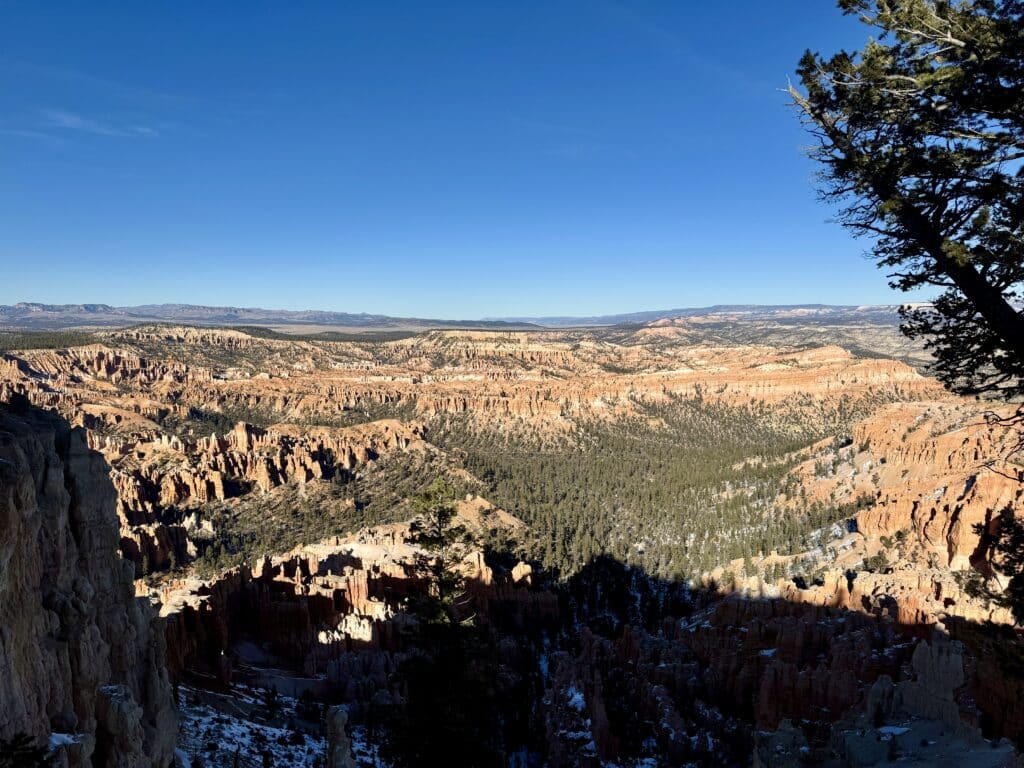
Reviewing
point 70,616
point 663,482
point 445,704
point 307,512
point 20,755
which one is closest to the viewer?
point 20,755

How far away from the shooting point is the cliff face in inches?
395

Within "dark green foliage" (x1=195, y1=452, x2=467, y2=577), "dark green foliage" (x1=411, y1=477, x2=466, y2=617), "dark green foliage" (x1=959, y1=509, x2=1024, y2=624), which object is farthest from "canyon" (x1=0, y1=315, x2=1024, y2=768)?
"dark green foliage" (x1=195, y1=452, x2=467, y2=577)

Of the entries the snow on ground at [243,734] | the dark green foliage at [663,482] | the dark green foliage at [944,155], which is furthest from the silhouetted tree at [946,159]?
the dark green foliage at [663,482]

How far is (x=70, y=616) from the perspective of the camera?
12594 millimetres

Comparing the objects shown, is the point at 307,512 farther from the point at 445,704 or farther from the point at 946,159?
the point at 946,159

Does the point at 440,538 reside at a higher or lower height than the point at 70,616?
higher

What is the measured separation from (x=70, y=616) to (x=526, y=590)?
123ft

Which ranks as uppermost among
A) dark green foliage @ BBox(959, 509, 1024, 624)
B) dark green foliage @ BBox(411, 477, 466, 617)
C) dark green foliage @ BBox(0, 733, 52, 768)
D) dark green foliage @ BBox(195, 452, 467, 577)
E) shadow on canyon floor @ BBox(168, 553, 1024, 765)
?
dark green foliage @ BBox(959, 509, 1024, 624)

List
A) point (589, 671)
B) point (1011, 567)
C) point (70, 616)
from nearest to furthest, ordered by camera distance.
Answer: point (1011, 567)
point (70, 616)
point (589, 671)

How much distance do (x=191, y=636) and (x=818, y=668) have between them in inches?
1166

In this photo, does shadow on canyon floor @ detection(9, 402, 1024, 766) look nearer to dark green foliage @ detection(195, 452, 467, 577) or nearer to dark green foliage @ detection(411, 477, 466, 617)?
dark green foliage @ detection(411, 477, 466, 617)

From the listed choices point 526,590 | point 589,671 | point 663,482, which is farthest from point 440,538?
point 663,482

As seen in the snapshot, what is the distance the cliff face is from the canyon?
0.23 feet

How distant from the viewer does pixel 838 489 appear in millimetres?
67438
